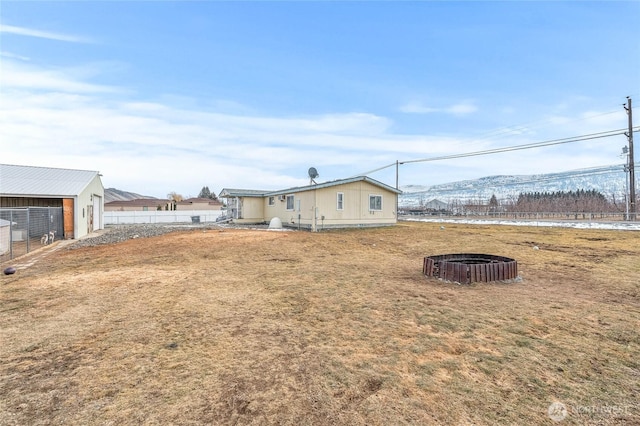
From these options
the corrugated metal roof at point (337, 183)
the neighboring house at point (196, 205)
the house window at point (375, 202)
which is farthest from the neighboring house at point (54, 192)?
the neighboring house at point (196, 205)

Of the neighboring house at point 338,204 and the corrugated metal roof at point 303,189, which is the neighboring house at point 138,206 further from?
the neighboring house at point 338,204

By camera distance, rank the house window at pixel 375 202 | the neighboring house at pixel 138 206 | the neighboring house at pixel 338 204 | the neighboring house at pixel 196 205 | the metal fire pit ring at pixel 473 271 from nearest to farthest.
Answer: the metal fire pit ring at pixel 473 271, the neighboring house at pixel 338 204, the house window at pixel 375 202, the neighboring house at pixel 138 206, the neighboring house at pixel 196 205

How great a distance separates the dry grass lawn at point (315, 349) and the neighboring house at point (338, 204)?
1258 cm

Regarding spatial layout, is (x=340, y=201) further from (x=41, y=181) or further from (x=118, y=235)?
(x=41, y=181)

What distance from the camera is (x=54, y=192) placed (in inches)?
629

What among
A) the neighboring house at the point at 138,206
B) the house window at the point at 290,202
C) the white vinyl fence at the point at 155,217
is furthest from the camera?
the neighboring house at the point at 138,206

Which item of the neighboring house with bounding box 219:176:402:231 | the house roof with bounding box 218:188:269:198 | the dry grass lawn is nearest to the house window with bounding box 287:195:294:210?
the neighboring house with bounding box 219:176:402:231

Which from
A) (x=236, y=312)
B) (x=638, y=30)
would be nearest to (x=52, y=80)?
(x=236, y=312)

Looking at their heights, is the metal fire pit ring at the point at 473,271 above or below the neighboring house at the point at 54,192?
below

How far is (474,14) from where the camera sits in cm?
1359

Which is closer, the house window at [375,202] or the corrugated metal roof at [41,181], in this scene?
the corrugated metal roof at [41,181]

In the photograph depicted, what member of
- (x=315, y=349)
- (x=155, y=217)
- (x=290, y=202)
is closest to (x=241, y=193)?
(x=290, y=202)

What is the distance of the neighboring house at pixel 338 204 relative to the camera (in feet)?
65.0

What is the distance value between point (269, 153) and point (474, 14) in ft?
71.5
